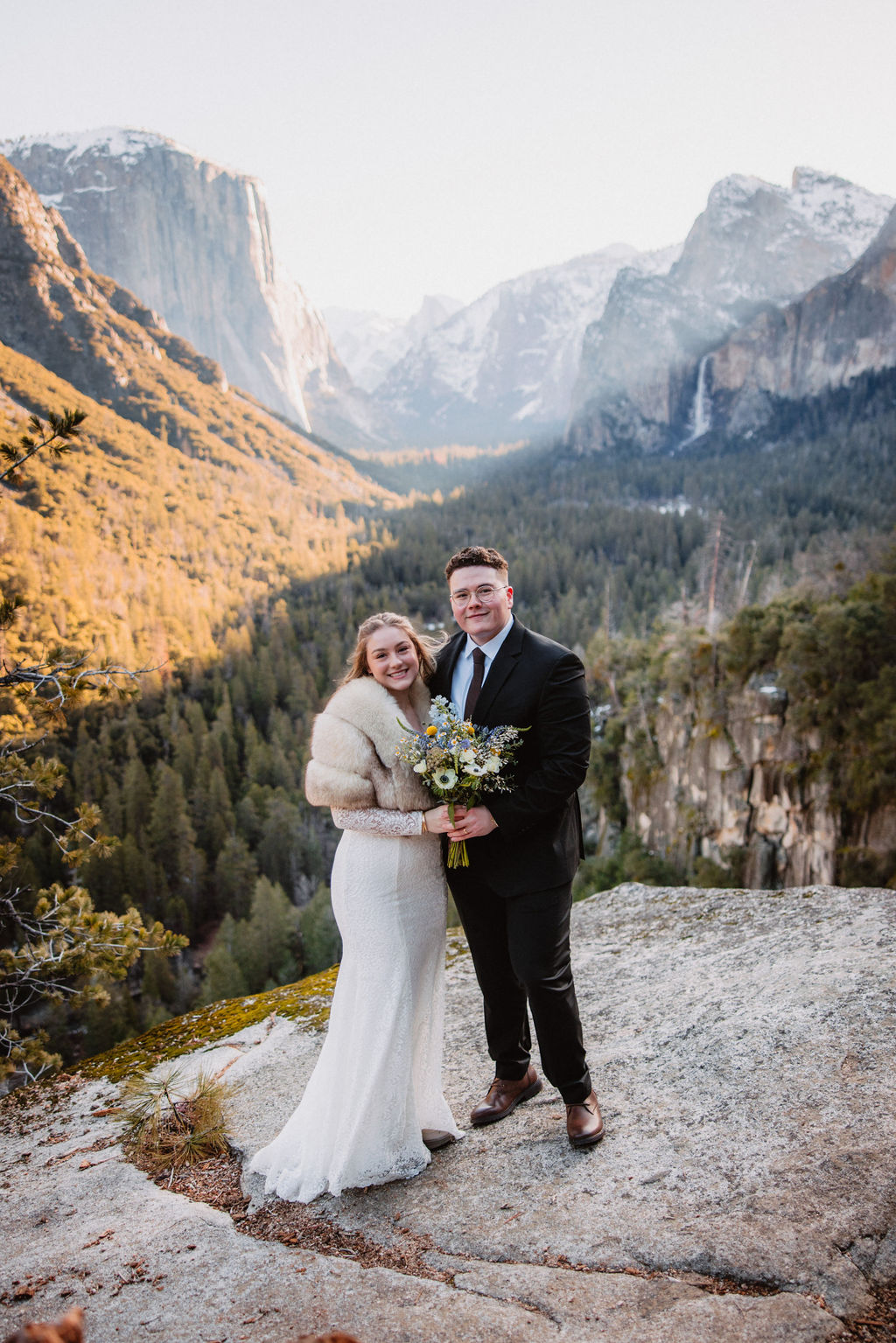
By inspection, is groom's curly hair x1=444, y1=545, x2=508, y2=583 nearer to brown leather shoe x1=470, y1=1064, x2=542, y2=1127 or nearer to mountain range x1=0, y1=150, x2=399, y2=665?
brown leather shoe x1=470, y1=1064, x2=542, y2=1127

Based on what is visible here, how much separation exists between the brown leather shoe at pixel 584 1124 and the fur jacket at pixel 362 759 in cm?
175

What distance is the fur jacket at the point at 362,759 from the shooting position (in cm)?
355

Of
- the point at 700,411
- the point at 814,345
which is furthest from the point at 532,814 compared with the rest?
the point at 700,411

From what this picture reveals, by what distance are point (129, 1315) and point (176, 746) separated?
5701 centimetres

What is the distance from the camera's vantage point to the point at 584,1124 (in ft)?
11.9

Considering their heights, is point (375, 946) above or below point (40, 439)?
below

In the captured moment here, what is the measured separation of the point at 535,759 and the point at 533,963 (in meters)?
1.01

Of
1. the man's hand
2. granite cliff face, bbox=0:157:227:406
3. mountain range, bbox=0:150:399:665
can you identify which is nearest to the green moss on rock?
the man's hand

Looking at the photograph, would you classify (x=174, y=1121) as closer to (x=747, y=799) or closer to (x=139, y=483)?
(x=747, y=799)

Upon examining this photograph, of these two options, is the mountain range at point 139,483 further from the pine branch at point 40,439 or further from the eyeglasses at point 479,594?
the eyeglasses at point 479,594

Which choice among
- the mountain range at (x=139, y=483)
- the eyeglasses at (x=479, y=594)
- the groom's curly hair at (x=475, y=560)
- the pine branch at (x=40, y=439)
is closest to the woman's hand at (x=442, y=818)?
the eyeglasses at (x=479, y=594)

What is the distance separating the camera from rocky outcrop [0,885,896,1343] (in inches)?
101

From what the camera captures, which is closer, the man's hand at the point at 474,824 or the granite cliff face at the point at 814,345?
the man's hand at the point at 474,824

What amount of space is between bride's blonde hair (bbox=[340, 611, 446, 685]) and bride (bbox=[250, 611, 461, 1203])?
0.03 feet
